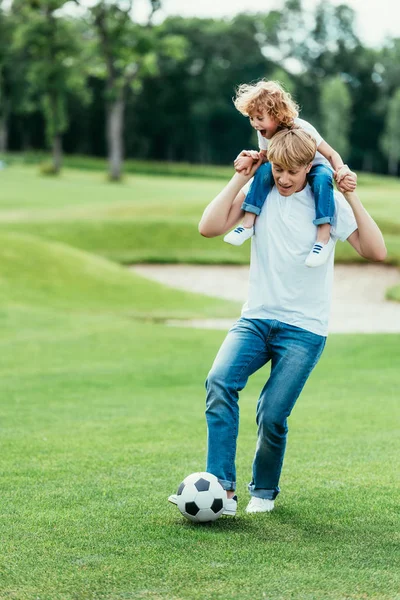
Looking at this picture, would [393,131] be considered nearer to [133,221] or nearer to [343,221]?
[133,221]

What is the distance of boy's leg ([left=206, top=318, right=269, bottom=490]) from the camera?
5086 mm

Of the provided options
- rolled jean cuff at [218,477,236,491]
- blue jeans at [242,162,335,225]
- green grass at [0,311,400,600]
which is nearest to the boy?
blue jeans at [242,162,335,225]

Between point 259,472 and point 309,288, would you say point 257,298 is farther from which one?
point 259,472

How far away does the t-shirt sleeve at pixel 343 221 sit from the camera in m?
5.18

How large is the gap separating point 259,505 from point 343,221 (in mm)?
1849

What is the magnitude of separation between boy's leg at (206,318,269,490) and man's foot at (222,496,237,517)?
0.08 meters

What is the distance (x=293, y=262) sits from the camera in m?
5.18

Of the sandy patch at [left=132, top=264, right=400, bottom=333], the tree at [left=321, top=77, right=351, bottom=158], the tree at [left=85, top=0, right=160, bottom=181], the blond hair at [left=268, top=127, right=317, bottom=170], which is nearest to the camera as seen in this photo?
the blond hair at [left=268, top=127, right=317, bottom=170]

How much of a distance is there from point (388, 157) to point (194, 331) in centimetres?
8984

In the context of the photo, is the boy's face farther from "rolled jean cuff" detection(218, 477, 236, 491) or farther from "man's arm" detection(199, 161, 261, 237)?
"rolled jean cuff" detection(218, 477, 236, 491)

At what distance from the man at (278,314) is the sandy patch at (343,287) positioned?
13679mm

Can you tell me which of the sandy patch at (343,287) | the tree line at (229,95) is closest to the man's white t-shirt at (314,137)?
the sandy patch at (343,287)

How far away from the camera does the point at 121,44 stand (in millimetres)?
52844

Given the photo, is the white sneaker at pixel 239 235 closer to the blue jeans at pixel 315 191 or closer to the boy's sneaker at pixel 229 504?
the blue jeans at pixel 315 191
